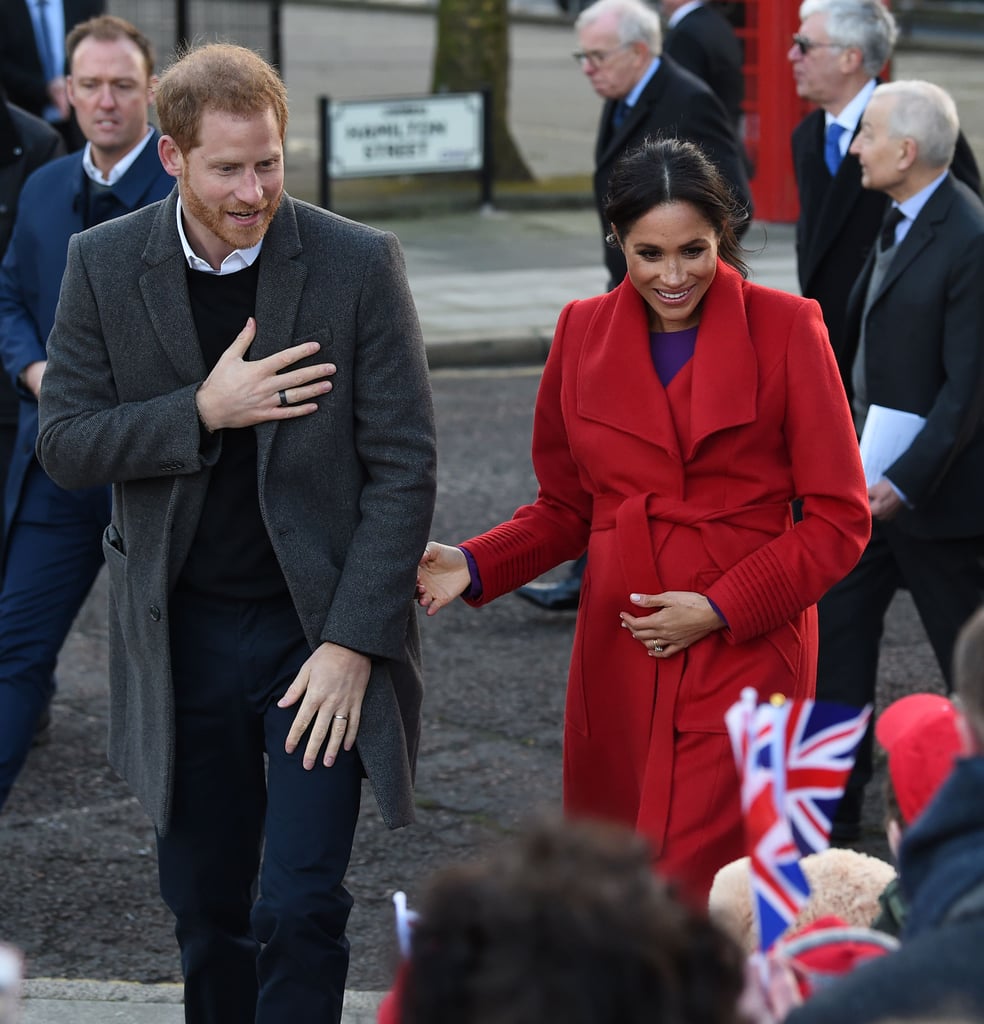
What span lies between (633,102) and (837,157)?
1566 millimetres

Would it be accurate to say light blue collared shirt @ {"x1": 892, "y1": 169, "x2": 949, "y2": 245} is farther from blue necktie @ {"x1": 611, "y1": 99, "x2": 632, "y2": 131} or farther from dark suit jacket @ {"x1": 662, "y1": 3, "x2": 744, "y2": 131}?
dark suit jacket @ {"x1": 662, "y1": 3, "x2": 744, "y2": 131}

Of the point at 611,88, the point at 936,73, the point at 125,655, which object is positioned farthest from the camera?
the point at 936,73

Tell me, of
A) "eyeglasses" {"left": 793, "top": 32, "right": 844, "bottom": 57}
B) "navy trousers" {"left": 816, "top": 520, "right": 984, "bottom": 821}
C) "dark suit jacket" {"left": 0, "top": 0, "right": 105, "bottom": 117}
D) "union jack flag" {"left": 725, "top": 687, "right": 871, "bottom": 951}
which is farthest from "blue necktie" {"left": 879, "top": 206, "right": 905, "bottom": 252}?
"dark suit jacket" {"left": 0, "top": 0, "right": 105, "bottom": 117}

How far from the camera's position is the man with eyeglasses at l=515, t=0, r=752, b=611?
7281 millimetres

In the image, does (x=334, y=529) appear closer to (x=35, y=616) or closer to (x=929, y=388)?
(x=35, y=616)

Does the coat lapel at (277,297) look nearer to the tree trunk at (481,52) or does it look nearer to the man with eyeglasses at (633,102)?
the man with eyeglasses at (633,102)

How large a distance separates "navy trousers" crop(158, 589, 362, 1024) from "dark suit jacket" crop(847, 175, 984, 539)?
6.59ft

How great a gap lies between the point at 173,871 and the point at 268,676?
17.4 inches

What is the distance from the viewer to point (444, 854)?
509 cm

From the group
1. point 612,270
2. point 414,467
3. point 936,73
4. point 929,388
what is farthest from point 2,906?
point 936,73

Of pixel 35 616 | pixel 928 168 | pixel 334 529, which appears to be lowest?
pixel 35 616

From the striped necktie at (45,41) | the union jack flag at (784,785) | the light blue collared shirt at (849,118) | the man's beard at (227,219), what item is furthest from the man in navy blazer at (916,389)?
the striped necktie at (45,41)

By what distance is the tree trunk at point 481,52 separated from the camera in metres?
18.4

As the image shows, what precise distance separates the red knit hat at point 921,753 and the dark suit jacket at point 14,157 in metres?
4.00
